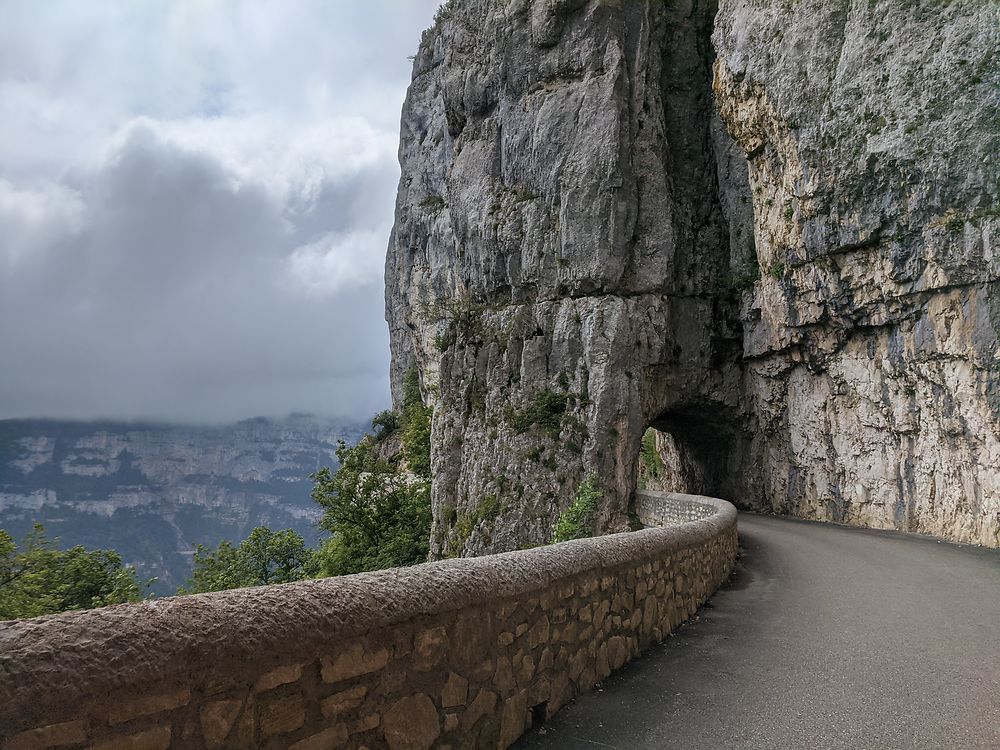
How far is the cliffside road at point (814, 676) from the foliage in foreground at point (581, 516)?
1215 centimetres

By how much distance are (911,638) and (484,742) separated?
529 centimetres

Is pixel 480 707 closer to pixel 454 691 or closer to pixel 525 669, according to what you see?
pixel 454 691

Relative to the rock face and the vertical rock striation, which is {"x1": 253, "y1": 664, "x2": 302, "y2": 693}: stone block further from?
the rock face

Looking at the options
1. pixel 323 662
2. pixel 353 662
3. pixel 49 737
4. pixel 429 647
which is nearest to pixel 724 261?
pixel 429 647

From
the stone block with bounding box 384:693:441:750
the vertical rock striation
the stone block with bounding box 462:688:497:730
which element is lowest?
the stone block with bounding box 462:688:497:730

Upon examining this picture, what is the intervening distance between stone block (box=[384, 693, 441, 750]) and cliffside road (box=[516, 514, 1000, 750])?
3.35 ft

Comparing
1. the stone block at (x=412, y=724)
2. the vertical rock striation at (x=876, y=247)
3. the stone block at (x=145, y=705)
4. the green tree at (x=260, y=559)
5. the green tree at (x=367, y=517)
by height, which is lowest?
the green tree at (x=260, y=559)

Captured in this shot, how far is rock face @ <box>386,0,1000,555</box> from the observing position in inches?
688

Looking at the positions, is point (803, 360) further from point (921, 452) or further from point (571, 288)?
point (571, 288)

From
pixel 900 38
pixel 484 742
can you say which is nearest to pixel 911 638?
pixel 484 742

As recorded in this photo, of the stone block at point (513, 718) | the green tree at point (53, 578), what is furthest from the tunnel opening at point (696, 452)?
the green tree at point (53, 578)

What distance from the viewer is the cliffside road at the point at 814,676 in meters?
4.16

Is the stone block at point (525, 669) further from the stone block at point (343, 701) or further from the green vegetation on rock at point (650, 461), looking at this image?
the green vegetation on rock at point (650, 461)

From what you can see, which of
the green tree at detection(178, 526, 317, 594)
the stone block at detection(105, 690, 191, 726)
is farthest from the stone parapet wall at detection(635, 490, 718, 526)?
the green tree at detection(178, 526, 317, 594)
